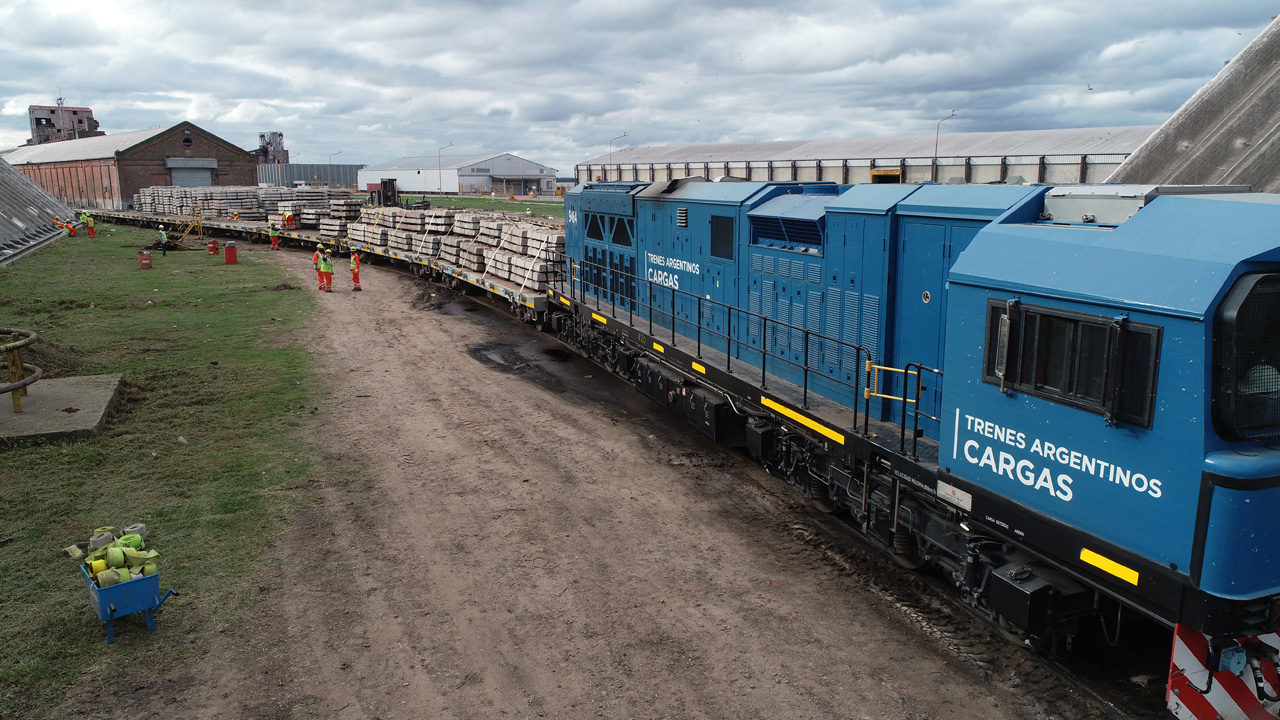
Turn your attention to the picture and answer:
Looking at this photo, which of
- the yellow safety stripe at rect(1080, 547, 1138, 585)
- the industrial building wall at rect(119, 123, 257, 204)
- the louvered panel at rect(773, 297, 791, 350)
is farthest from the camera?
the industrial building wall at rect(119, 123, 257, 204)

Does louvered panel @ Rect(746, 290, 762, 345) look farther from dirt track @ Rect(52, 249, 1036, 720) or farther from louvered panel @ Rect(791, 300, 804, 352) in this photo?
dirt track @ Rect(52, 249, 1036, 720)

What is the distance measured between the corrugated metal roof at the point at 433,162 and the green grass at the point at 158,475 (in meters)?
103

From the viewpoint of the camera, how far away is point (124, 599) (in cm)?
696

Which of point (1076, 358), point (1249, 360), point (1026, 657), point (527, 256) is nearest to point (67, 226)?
point (527, 256)

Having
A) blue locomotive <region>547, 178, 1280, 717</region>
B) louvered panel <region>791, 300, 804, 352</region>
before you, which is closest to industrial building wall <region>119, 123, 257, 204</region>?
louvered panel <region>791, 300, 804, 352</region>

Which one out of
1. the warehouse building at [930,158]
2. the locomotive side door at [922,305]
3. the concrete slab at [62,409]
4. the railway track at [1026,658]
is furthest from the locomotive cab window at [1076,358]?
the warehouse building at [930,158]

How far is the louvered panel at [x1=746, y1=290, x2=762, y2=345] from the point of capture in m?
11.9

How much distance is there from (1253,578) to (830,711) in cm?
299

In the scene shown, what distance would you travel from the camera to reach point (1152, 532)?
508 cm

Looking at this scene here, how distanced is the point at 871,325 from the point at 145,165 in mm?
75215

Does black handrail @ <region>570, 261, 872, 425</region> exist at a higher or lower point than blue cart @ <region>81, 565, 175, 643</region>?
higher

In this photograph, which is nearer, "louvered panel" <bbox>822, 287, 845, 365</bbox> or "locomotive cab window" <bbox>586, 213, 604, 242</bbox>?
"louvered panel" <bbox>822, 287, 845, 365</bbox>

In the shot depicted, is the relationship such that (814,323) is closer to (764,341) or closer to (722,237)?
(764,341)

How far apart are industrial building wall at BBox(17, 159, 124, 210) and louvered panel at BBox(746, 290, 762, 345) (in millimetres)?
71632
